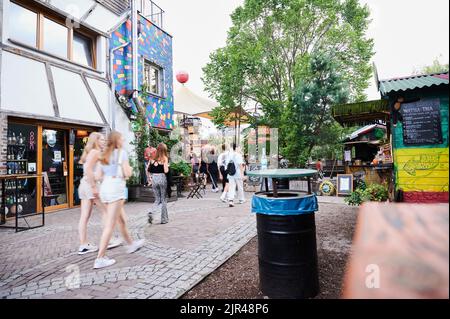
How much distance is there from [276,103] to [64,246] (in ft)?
48.9

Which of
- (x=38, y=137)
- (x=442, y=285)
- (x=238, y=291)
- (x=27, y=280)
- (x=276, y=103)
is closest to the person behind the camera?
(x=442, y=285)

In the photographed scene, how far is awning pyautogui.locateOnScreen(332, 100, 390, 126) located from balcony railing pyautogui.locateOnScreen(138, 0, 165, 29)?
9.76 metres

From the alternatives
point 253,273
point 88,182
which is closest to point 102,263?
point 88,182

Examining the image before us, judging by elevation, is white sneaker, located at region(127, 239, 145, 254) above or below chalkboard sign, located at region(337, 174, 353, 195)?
below

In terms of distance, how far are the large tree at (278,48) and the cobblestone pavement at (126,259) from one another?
12.6m

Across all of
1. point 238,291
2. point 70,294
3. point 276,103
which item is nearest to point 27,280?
point 70,294

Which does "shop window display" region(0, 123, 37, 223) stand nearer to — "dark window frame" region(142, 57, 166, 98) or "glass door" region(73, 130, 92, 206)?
"glass door" region(73, 130, 92, 206)

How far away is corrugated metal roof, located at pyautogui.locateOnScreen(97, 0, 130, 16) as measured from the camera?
10.3 m

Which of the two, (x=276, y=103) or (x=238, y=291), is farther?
(x=276, y=103)

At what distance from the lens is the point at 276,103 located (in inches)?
699

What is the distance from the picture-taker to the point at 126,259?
419cm

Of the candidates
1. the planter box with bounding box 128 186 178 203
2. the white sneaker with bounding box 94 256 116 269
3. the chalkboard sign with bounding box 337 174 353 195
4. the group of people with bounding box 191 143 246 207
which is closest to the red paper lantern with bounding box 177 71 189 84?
the group of people with bounding box 191 143 246 207

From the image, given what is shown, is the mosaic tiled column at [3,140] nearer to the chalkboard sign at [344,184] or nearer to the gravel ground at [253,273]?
the gravel ground at [253,273]

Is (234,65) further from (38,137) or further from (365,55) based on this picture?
(38,137)
